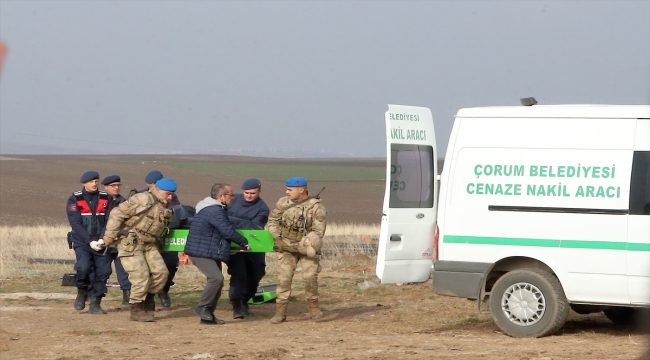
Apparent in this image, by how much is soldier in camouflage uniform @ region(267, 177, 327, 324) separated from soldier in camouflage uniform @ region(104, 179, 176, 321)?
1.26 m

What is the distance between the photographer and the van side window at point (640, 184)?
28.3ft

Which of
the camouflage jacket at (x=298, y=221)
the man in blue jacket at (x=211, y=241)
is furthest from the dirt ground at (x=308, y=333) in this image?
the camouflage jacket at (x=298, y=221)

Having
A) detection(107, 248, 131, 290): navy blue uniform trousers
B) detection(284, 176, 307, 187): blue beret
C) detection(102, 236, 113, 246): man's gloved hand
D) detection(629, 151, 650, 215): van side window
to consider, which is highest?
detection(629, 151, 650, 215): van side window

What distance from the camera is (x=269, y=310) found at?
12.4m

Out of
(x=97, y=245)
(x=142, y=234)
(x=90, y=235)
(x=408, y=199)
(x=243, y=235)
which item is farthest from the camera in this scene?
(x=90, y=235)

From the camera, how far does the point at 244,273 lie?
37.6 ft

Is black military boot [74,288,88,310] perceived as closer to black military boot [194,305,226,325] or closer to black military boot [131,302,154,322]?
black military boot [131,302,154,322]

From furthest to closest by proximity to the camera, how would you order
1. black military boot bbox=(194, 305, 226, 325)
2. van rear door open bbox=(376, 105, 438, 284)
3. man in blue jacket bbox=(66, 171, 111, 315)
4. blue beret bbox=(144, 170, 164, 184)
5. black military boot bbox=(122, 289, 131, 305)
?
black military boot bbox=(122, 289, 131, 305) → blue beret bbox=(144, 170, 164, 184) → man in blue jacket bbox=(66, 171, 111, 315) → black military boot bbox=(194, 305, 226, 325) → van rear door open bbox=(376, 105, 438, 284)

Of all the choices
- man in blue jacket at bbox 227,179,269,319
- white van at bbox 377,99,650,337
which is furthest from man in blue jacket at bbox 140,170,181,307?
white van at bbox 377,99,650,337

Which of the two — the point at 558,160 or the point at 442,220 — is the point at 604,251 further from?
the point at 442,220

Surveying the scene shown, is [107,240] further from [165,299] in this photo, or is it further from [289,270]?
[289,270]

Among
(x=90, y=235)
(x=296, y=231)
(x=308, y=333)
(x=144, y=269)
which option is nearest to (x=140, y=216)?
(x=144, y=269)

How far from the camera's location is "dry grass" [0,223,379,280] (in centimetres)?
1638

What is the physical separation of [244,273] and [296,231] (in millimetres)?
1164
